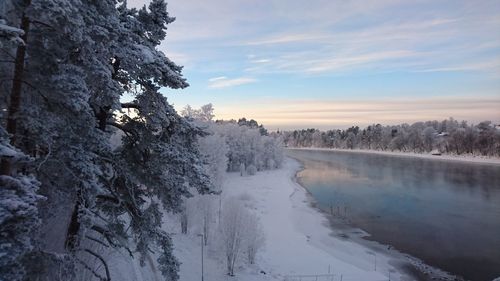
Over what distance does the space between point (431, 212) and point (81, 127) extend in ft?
120

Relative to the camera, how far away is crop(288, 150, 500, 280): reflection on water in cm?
2539

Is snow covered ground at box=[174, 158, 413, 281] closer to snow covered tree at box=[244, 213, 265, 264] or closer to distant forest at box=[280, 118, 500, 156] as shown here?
snow covered tree at box=[244, 213, 265, 264]

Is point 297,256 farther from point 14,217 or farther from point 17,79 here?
point 14,217

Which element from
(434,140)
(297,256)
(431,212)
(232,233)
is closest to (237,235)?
(232,233)

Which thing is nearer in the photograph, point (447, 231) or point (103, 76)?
point (103, 76)

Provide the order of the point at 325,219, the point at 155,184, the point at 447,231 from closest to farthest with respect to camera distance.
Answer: the point at 155,184
the point at 447,231
the point at 325,219

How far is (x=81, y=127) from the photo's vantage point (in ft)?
20.5

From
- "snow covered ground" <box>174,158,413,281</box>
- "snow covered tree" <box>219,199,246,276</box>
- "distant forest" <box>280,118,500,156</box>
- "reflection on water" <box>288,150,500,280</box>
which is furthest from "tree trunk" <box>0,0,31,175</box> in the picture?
"distant forest" <box>280,118,500,156</box>

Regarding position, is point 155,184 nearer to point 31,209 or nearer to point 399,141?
point 31,209

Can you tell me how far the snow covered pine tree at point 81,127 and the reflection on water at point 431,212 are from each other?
2108 centimetres

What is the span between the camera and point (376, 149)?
148 m

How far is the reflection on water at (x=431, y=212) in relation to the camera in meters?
25.4

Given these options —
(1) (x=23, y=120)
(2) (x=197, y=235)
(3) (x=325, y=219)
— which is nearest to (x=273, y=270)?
(2) (x=197, y=235)

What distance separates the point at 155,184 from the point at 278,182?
5292cm
